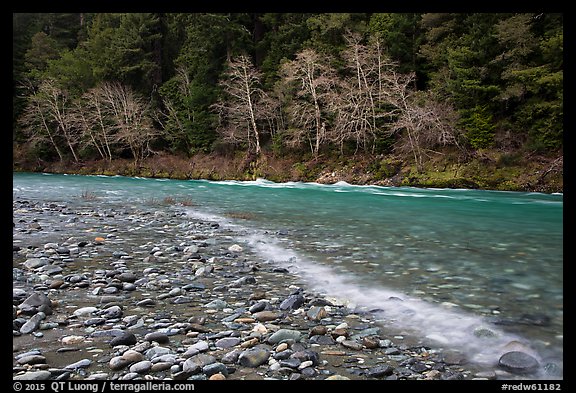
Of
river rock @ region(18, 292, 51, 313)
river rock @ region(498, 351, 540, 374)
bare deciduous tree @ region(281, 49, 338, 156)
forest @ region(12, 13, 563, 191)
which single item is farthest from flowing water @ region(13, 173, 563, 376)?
bare deciduous tree @ region(281, 49, 338, 156)

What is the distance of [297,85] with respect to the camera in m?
29.6

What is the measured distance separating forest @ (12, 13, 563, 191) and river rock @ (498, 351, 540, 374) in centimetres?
1767

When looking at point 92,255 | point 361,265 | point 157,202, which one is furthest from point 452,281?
point 157,202

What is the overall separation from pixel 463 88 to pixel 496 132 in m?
3.29

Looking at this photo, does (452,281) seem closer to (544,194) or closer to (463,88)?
(544,194)

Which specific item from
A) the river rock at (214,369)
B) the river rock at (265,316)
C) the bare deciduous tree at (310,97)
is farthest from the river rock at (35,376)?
the bare deciduous tree at (310,97)

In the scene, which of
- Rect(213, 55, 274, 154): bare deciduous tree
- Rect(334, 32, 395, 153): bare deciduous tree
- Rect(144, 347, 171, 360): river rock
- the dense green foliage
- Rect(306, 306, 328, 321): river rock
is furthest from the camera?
Rect(213, 55, 274, 154): bare deciduous tree

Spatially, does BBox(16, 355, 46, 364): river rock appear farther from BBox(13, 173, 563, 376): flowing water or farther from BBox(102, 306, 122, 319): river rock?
BBox(13, 173, 563, 376): flowing water

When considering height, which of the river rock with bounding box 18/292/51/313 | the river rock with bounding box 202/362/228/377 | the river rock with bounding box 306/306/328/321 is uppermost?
the river rock with bounding box 18/292/51/313

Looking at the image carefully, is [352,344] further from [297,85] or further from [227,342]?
[297,85]

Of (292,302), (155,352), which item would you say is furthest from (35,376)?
(292,302)

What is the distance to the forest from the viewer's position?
21016 millimetres

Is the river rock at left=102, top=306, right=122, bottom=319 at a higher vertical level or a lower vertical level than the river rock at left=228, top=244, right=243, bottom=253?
higher

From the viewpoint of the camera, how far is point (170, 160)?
37375 mm
